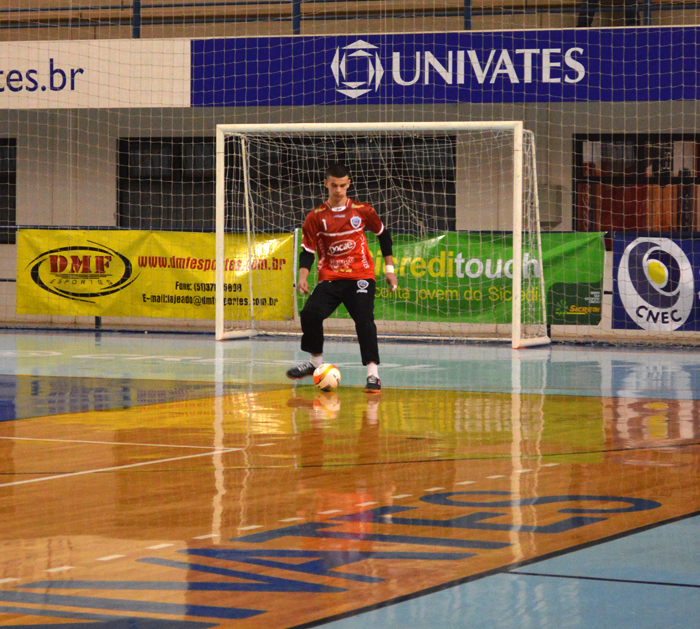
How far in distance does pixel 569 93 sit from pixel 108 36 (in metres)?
9.52

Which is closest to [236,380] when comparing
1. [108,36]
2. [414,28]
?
[414,28]

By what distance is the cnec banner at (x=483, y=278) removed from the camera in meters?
17.0

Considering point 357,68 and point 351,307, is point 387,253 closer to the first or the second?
point 351,307

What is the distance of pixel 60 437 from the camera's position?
727cm

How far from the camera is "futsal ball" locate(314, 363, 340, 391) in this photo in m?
10.2

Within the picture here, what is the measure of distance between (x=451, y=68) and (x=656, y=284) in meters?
4.92

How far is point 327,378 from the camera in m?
10.2

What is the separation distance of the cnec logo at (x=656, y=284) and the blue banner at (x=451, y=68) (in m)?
2.73

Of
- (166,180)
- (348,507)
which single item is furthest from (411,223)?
(348,507)

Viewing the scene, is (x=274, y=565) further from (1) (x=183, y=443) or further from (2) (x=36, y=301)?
(2) (x=36, y=301)

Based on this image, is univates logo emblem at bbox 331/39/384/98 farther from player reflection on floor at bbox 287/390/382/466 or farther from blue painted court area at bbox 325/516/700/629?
blue painted court area at bbox 325/516/700/629

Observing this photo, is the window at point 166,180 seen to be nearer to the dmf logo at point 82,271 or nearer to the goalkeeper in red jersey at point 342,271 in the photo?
the dmf logo at point 82,271

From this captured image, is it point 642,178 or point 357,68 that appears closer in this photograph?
point 357,68

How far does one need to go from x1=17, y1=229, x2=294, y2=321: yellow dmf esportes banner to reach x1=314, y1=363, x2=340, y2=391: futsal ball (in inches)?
312
